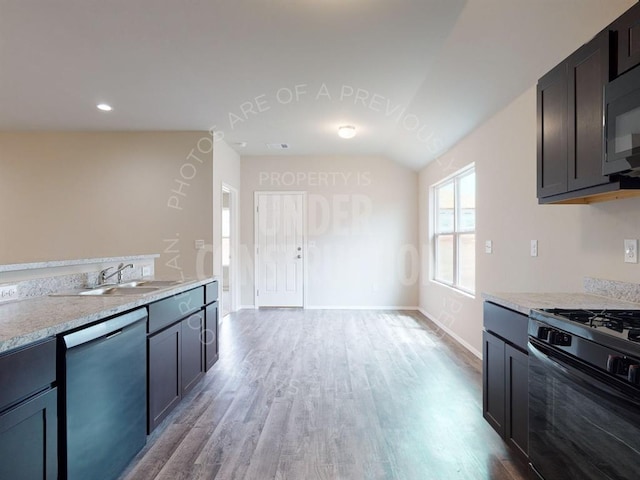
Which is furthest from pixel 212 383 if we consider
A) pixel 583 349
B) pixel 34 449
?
pixel 583 349

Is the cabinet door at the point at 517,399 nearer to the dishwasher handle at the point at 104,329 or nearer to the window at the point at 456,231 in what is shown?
the dishwasher handle at the point at 104,329

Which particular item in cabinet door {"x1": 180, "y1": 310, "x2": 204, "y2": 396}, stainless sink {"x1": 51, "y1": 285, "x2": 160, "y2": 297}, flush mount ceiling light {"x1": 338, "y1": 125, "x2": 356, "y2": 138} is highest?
flush mount ceiling light {"x1": 338, "y1": 125, "x2": 356, "y2": 138}

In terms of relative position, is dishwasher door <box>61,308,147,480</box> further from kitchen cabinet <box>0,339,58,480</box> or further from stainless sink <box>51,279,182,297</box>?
stainless sink <box>51,279,182,297</box>

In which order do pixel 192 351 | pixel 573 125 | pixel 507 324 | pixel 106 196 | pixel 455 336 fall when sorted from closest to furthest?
1. pixel 573 125
2. pixel 507 324
3. pixel 192 351
4. pixel 455 336
5. pixel 106 196

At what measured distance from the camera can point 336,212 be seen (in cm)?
607

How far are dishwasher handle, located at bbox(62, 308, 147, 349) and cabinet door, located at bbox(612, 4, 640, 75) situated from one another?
253cm

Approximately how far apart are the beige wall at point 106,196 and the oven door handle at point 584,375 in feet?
13.1

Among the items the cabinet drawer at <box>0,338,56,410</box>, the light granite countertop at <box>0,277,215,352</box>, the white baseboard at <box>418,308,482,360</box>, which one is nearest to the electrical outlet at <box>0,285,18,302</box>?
the light granite countertop at <box>0,277,215,352</box>

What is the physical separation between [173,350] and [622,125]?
276cm

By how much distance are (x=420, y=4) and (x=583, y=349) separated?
2133mm

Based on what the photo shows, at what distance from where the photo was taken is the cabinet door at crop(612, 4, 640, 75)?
140 cm

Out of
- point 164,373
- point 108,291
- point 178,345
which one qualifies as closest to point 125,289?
point 108,291

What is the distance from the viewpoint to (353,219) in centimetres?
607

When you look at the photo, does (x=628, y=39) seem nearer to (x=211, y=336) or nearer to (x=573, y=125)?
(x=573, y=125)
